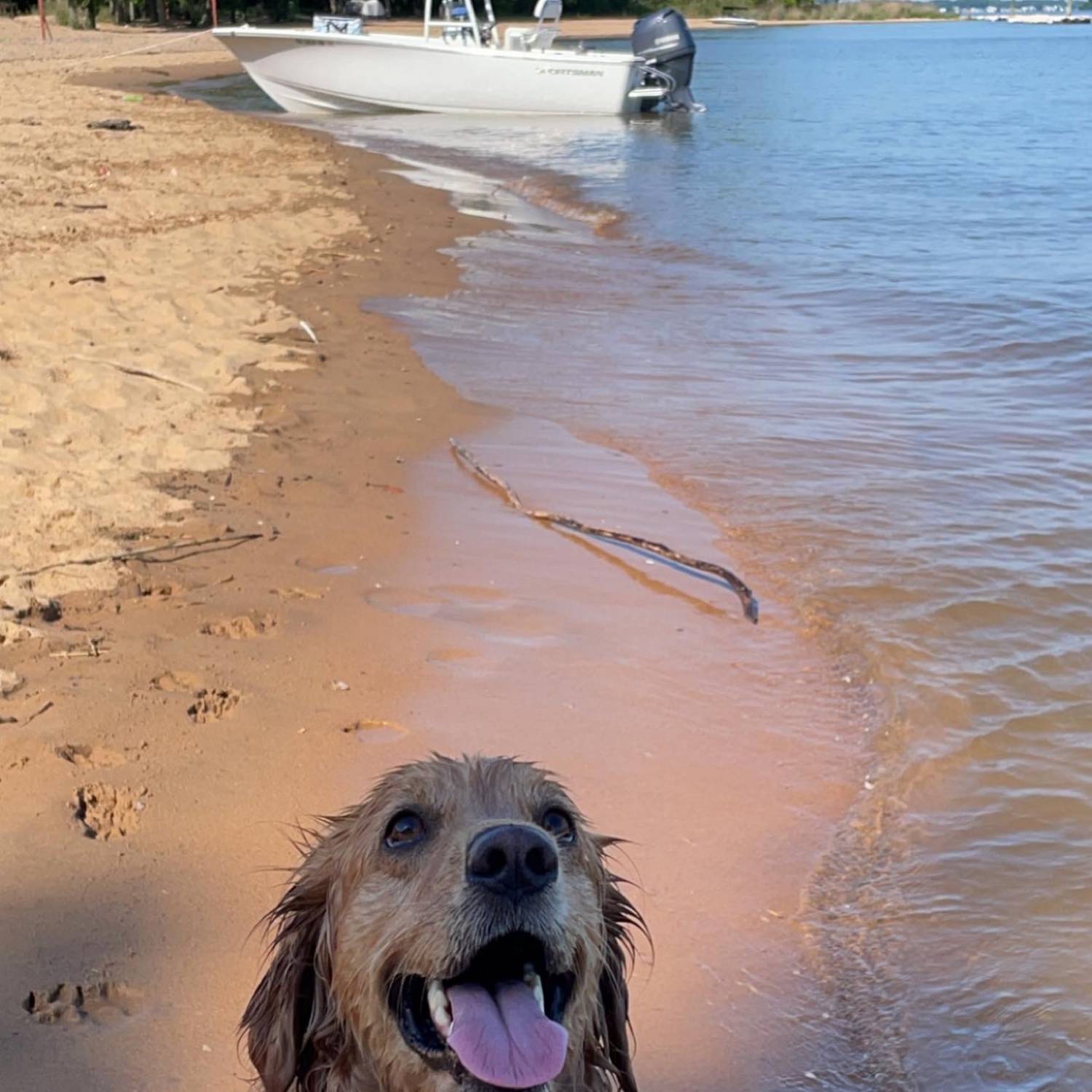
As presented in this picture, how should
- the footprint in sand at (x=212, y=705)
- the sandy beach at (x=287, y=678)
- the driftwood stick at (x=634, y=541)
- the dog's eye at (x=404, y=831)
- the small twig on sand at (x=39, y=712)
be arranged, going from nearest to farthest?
the dog's eye at (x=404, y=831)
the sandy beach at (x=287, y=678)
the small twig on sand at (x=39, y=712)
the footprint in sand at (x=212, y=705)
the driftwood stick at (x=634, y=541)

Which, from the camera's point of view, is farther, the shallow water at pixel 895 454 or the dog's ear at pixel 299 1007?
the shallow water at pixel 895 454

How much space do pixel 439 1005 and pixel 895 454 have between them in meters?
6.82

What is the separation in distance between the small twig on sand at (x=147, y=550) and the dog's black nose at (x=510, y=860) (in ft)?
11.8

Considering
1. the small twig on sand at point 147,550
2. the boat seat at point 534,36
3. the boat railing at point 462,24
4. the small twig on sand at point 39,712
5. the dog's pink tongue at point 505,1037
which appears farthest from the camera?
the boat seat at point 534,36

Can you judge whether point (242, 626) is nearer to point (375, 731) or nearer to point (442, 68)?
point (375, 731)

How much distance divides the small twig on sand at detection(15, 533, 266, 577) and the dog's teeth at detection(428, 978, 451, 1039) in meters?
3.55

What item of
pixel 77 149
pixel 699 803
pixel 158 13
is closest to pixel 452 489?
pixel 699 803

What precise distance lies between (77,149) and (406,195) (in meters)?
4.78

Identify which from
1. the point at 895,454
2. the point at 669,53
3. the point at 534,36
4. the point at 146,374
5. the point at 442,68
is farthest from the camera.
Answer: the point at 669,53

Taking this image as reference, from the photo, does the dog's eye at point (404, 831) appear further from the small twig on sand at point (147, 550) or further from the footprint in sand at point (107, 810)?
the small twig on sand at point (147, 550)

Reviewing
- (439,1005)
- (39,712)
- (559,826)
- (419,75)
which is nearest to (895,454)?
(39,712)

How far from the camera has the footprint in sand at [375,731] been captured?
489cm

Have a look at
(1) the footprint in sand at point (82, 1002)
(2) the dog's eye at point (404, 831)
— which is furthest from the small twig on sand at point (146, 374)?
(2) the dog's eye at point (404, 831)

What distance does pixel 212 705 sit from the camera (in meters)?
4.93
